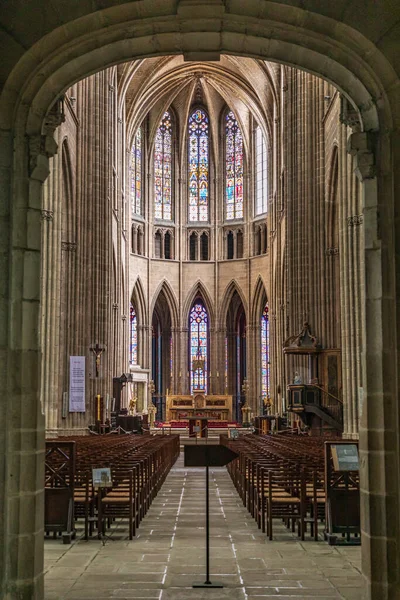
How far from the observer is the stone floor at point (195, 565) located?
767 cm

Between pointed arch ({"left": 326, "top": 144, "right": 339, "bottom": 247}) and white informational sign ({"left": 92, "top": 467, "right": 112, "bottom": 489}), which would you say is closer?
white informational sign ({"left": 92, "top": 467, "right": 112, "bottom": 489})

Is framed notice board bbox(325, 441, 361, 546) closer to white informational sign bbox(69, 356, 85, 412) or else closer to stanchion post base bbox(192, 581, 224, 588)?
stanchion post base bbox(192, 581, 224, 588)

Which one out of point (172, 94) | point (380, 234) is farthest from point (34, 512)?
point (172, 94)

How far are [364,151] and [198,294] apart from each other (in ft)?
136

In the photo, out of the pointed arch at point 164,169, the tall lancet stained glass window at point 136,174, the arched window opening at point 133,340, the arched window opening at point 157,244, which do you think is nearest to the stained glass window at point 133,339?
the arched window opening at point 133,340

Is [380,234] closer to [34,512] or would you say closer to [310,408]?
[34,512]

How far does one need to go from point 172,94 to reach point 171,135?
3.15 metres

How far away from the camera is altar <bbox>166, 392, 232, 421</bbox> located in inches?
1614

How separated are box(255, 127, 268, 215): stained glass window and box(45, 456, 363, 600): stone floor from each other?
35544 mm

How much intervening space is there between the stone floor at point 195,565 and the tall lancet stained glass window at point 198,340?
35021mm

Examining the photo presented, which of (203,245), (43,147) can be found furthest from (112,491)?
(203,245)

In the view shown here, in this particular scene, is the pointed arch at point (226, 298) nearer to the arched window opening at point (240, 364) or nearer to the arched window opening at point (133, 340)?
the arched window opening at point (240, 364)

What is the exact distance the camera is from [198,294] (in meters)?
48.8

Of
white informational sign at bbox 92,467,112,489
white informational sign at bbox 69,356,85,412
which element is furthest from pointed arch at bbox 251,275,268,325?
white informational sign at bbox 92,467,112,489
